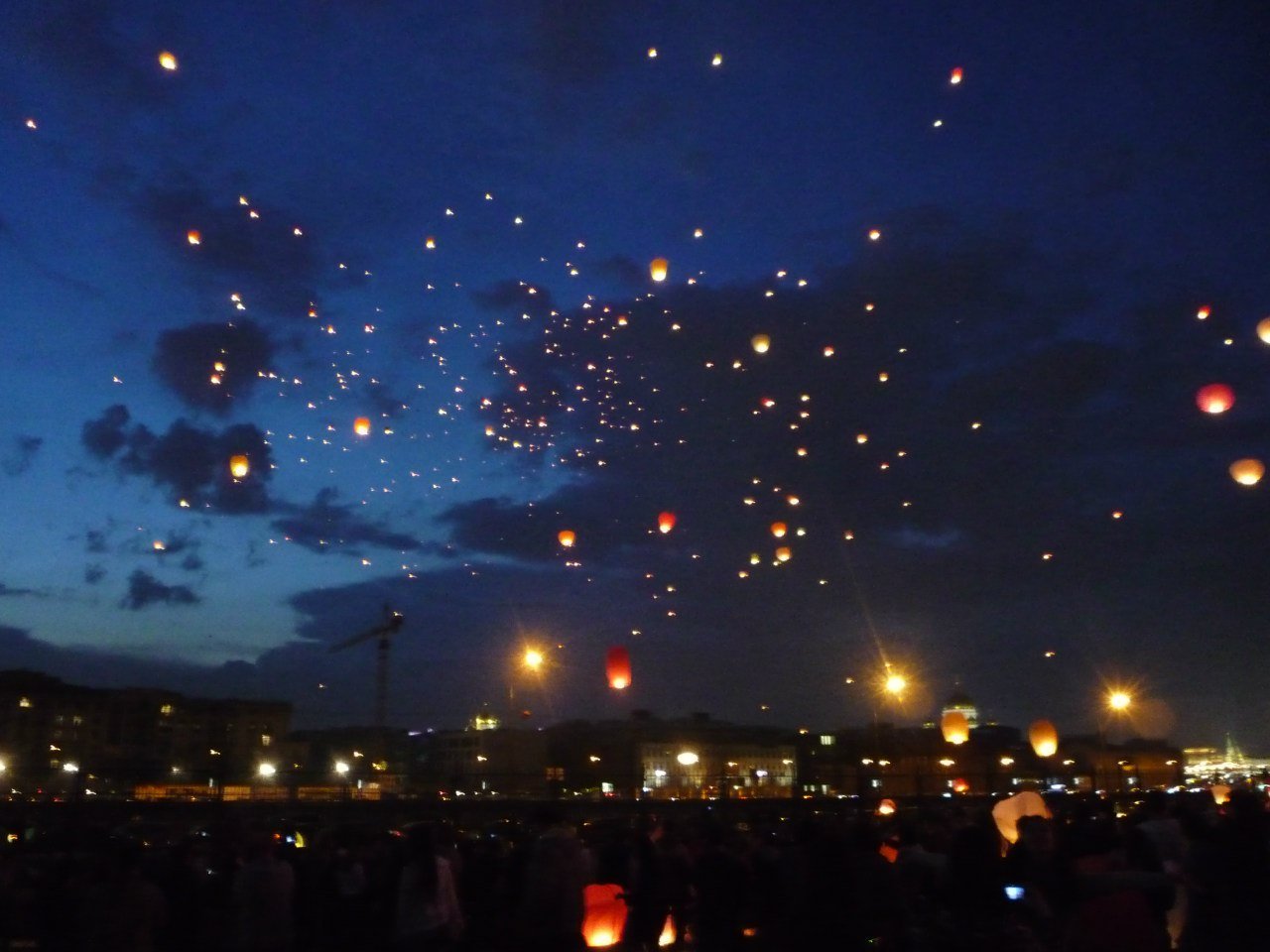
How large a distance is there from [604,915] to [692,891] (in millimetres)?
1169

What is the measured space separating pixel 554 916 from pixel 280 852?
4.33m

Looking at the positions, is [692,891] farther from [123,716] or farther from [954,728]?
[123,716]

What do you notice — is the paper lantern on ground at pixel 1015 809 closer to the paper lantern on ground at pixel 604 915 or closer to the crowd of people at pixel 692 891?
the crowd of people at pixel 692 891

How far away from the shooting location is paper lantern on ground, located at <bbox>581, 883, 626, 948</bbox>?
9625 mm

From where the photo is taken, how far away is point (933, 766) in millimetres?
52844

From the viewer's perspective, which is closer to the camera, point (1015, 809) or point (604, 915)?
point (604, 915)

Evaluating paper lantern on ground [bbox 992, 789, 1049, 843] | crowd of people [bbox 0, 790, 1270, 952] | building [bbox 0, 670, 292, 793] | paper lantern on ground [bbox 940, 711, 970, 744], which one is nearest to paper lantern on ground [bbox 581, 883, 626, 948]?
crowd of people [bbox 0, 790, 1270, 952]

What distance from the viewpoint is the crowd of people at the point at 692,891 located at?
6.23 metres

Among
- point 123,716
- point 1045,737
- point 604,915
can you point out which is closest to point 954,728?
point 1045,737

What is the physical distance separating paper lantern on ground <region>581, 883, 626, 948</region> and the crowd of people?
72 millimetres

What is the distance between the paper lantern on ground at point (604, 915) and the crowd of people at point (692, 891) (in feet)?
0.23

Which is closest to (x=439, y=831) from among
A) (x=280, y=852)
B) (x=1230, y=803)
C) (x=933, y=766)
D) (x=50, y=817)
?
(x=280, y=852)

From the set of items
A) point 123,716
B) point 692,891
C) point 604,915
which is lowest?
point 604,915

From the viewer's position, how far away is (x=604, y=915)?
9.66 m
